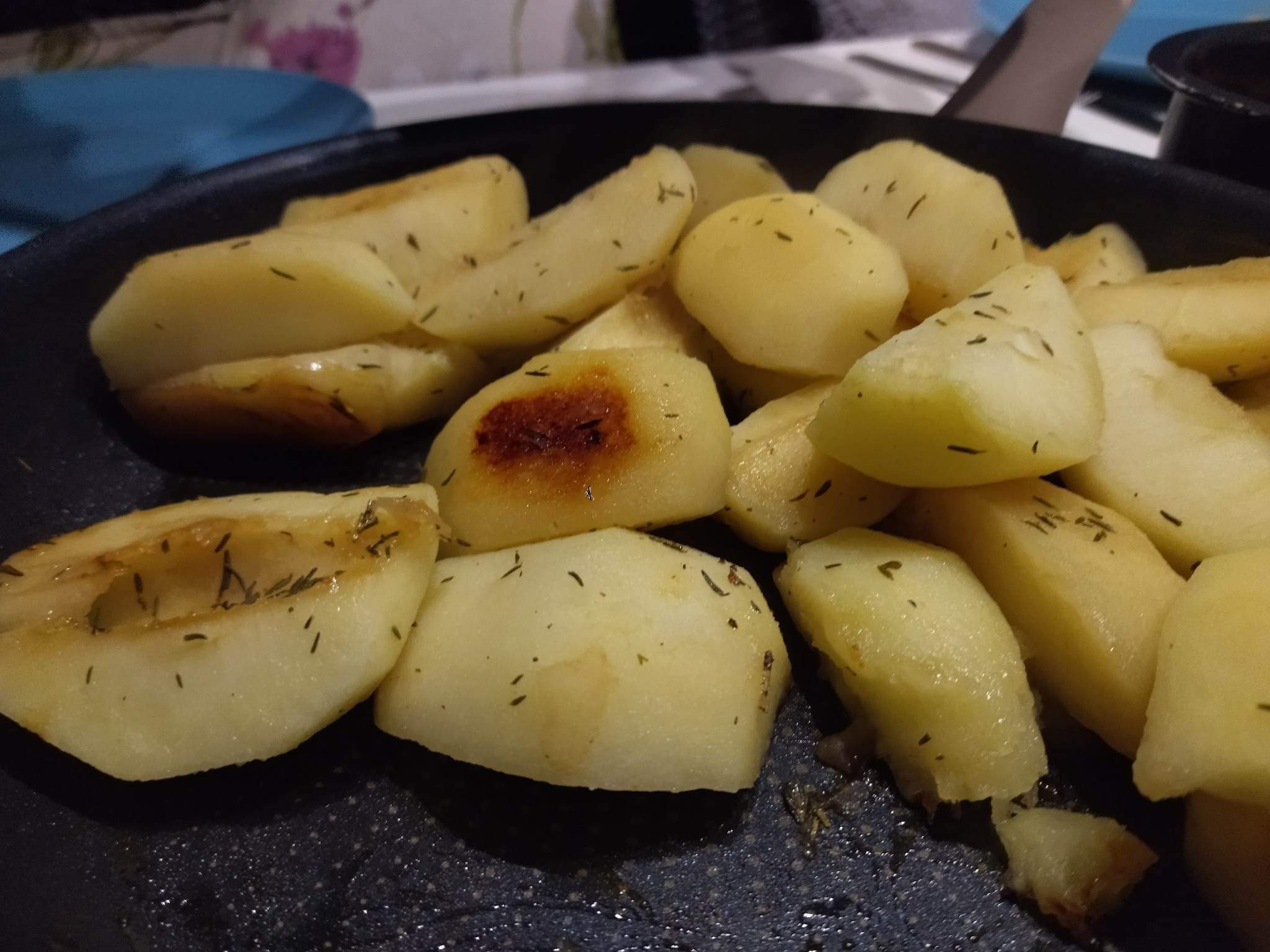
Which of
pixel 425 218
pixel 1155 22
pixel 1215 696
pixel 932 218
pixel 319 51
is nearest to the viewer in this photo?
pixel 1215 696

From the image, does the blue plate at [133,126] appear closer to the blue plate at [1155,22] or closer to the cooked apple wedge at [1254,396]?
the cooked apple wedge at [1254,396]

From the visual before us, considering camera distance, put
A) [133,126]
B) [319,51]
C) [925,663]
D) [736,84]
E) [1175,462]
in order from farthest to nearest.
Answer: [319,51]
[736,84]
[133,126]
[1175,462]
[925,663]

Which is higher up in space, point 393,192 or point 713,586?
point 393,192

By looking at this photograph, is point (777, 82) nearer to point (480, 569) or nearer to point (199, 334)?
point (199, 334)

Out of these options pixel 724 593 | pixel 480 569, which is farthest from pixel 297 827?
pixel 724 593

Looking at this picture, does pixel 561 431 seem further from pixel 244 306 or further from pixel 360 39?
pixel 360 39

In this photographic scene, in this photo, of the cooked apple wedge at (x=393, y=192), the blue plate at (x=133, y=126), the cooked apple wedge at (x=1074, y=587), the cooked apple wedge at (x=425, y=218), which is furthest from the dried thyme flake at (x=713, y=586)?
the blue plate at (x=133, y=126)

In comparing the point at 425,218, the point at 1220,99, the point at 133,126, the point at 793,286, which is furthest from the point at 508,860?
the point at 133,126

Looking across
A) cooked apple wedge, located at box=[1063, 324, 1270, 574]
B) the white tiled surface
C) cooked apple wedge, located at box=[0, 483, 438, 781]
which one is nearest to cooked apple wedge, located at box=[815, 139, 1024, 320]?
cooked apple wedge, located at box=[1063, 324, 1270, 574]
